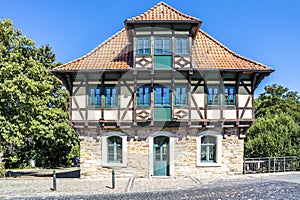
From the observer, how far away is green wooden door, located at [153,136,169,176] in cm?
1669

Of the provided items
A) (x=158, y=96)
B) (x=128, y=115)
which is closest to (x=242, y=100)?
(x=158, y=96)

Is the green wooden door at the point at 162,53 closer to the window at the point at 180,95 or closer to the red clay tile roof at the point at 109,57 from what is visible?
the window at the point at 180,95

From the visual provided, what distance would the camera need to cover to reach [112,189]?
530 inches

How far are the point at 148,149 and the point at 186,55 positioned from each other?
17.0ft

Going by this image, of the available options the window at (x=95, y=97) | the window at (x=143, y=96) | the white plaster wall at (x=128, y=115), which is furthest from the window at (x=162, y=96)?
the window at (x=95, y=97)

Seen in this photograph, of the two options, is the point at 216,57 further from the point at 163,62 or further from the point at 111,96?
the point at 111,96

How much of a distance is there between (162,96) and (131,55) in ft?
9.32

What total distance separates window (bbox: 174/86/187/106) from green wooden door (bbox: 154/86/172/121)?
40cm

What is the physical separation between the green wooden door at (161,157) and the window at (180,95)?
2031 mm

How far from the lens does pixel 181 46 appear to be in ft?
52.3

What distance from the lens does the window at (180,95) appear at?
53.3 ft

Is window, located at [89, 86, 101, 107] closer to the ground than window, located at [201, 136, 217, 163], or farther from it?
farther from it

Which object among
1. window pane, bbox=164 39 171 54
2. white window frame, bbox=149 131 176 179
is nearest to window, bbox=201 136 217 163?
white window frame, bbox=149 131 176 179

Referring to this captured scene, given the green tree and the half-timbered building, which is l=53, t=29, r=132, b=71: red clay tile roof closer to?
the half-timbered building
